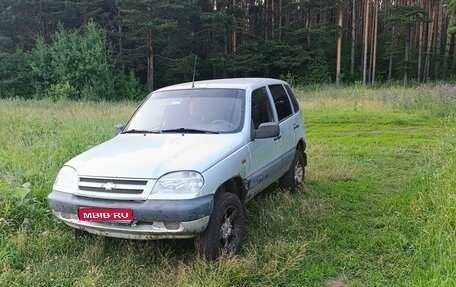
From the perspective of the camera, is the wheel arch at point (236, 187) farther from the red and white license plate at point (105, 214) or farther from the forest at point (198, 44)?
the forest at point (198, 44)

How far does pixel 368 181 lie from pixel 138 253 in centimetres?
430

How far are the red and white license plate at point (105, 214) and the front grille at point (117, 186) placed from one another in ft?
0.54

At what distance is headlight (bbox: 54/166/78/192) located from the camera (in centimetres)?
360

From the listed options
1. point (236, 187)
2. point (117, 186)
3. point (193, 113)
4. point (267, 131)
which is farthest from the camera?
point (193, 113)

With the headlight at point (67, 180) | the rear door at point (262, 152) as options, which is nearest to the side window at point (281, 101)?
the rear door at point (262, 152)

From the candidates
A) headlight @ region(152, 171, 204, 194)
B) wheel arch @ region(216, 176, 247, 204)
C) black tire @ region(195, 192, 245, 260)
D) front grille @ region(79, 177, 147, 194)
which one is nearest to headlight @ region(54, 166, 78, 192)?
front grille @ region(79, 177, 147, 194)

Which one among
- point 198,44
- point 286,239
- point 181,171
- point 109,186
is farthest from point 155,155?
point 198,44

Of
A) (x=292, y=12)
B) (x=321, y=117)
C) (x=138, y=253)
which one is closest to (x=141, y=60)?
(x=292, y=12)

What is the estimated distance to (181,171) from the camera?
3.37 meters

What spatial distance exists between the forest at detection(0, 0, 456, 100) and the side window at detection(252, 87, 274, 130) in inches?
938

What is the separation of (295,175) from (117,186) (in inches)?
130

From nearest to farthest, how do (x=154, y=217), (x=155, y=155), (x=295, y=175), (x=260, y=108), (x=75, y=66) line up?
(x=154, y=217) < (x=155, y=155) < (x=260, y=108) < (x=295, y=175) < (x=75, y=66)

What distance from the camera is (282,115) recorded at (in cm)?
554

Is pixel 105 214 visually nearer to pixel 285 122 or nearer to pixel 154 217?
pixel 154 217
